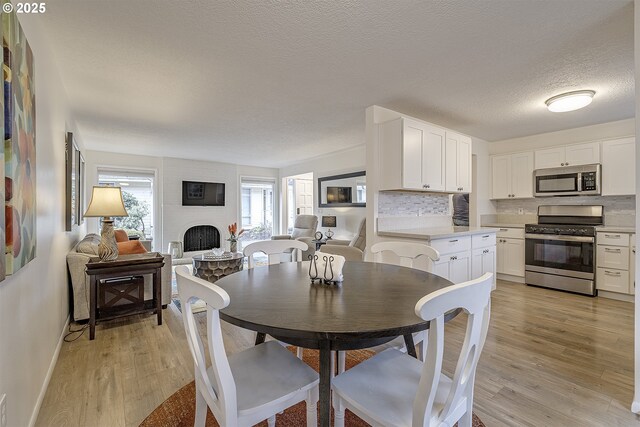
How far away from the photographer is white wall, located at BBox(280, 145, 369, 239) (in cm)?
557

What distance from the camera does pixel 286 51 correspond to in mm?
2156

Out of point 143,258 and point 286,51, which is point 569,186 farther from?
point 143,258

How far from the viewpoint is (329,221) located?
6188 millimetres

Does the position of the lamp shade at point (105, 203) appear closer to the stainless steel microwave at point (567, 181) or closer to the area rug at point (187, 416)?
the area rug at point (187, 416)

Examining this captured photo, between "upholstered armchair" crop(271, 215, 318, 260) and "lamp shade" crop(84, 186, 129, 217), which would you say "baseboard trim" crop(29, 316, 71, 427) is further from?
"upholstered armchair" crop(271, 215, 318, 260)

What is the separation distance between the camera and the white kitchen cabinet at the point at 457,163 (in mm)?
3654

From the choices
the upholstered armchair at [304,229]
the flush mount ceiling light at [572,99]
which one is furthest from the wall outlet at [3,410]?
the upholstered armchair at [304,229]

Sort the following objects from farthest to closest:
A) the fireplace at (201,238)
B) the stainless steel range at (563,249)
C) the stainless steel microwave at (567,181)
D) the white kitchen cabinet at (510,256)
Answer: the fireplace at (201,238) < the white kitchen cabinet at (510,256) < the stainless steel microwave at (567,181) < the stainless steel range at (563,249)

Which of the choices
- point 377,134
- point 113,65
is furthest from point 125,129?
point 377,134

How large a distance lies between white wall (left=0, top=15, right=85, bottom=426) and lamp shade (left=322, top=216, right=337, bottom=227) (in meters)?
4.35

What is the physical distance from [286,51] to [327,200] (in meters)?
4.28

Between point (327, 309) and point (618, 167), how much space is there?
4795 millimetres

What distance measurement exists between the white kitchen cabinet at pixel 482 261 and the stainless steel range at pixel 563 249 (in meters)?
0.85

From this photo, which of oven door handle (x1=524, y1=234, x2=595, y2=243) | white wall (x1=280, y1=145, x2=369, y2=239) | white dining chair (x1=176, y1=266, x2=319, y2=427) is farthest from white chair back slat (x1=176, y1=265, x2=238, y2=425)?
oven door handle (x1=524, y1=234, x2=595, y2=243)
